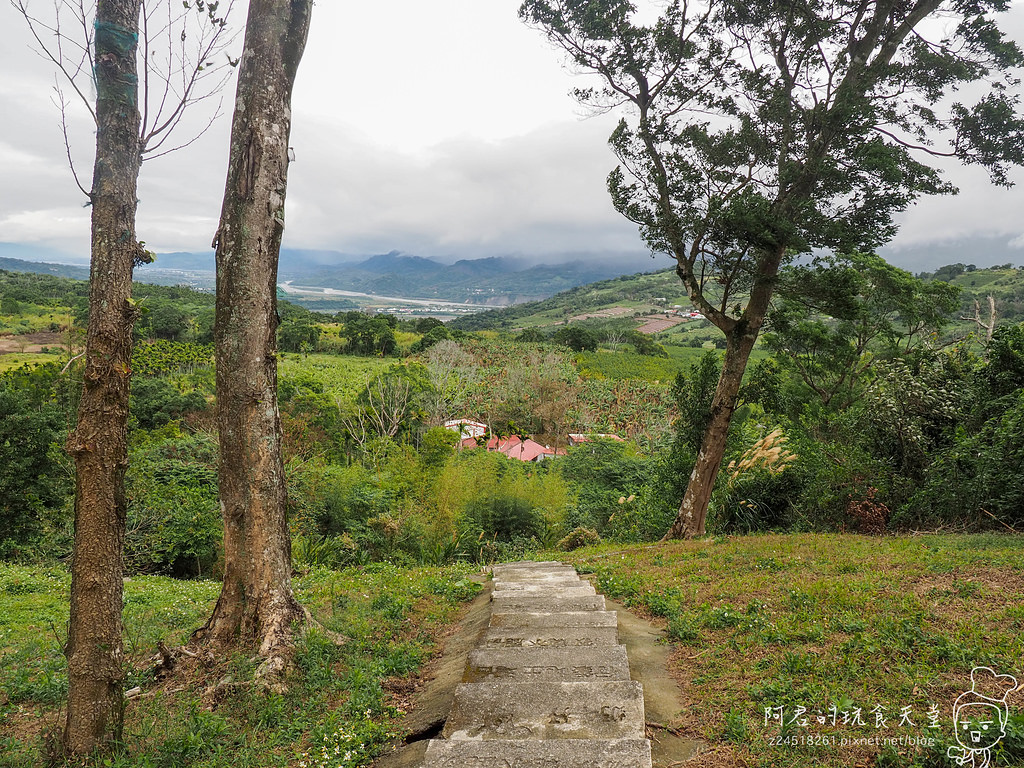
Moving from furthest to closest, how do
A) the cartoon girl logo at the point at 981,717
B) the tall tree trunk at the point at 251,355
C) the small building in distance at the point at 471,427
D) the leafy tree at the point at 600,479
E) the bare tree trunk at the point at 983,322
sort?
the small building in distance at the point at 471,427 → the bare tree trunk at the point at 983,322 → the leafy tree at the point at 600,479 → the tall tree trunk at the point at 251,355 → the cartoon girl logo at the point at 981,717

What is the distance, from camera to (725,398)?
9.38 m

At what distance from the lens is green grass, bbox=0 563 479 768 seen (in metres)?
3.05

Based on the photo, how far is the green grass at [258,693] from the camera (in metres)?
3.05

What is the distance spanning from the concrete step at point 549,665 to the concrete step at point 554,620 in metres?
0.57

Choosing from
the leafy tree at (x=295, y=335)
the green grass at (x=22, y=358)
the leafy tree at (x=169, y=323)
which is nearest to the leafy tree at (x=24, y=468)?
the green grass at (x=22, y=358)

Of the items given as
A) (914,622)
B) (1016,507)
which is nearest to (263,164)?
(914,622)

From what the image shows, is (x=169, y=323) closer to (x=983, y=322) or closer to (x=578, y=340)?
(x=578, y=340)

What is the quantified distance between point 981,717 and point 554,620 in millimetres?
2756

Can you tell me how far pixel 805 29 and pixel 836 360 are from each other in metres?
14.1

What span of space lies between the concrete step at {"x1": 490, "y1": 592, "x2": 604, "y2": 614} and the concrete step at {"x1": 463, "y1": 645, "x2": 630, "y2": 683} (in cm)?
110

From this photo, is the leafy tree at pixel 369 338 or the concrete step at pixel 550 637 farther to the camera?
the leafy tree at pixel 369 338

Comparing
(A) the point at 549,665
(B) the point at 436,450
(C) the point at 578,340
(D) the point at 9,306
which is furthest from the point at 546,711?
(C) the point at 578,340

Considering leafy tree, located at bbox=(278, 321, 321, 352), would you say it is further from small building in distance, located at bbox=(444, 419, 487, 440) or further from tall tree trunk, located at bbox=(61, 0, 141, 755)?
tall tree trunk, located at bbox=(61, 0, 141, 755)

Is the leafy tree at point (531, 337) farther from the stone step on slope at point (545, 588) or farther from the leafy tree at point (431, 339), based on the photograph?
the stone step on slope at point (545, 588)
